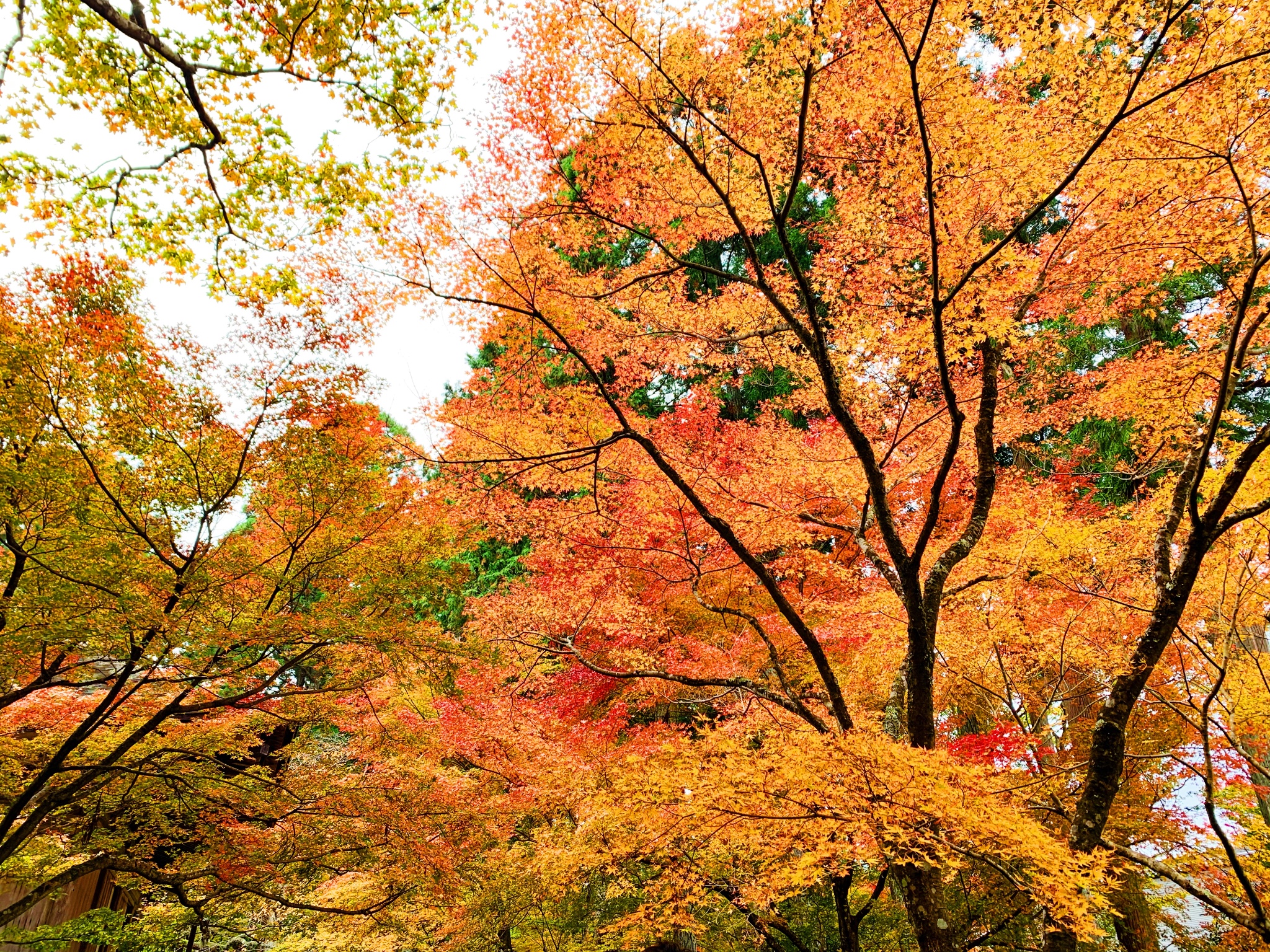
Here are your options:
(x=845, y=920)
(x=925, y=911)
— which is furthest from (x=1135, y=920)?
(x=925, y=911)

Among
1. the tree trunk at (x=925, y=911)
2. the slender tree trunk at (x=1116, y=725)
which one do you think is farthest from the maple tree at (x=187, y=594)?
the slender tree trunk at (x=1116, y=725)

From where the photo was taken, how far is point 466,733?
8.08 meters

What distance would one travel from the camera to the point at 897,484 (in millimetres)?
6484

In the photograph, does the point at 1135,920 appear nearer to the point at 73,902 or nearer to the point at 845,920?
the point at 845,920

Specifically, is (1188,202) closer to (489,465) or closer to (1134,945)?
(489,465)

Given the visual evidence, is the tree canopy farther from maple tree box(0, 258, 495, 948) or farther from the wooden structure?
the wooden structure

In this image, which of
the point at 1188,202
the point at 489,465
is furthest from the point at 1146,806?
the point at 489,465

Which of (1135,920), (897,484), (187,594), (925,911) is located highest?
(897,484)

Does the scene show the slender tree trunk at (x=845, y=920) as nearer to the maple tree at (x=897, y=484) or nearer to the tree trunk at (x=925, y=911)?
the maple tree at (x=897, y=484)

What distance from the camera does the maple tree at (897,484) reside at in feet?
12.9

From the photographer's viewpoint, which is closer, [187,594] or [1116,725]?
[1116,725]

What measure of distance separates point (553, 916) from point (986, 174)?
29.8 ft

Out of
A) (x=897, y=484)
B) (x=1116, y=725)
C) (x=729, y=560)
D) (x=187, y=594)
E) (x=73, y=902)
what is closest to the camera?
(x=1116, y=725)

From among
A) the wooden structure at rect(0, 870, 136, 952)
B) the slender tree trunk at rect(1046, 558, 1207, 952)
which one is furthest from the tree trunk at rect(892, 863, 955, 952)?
the wooden structure at rect(0, 870, 136, 952)
